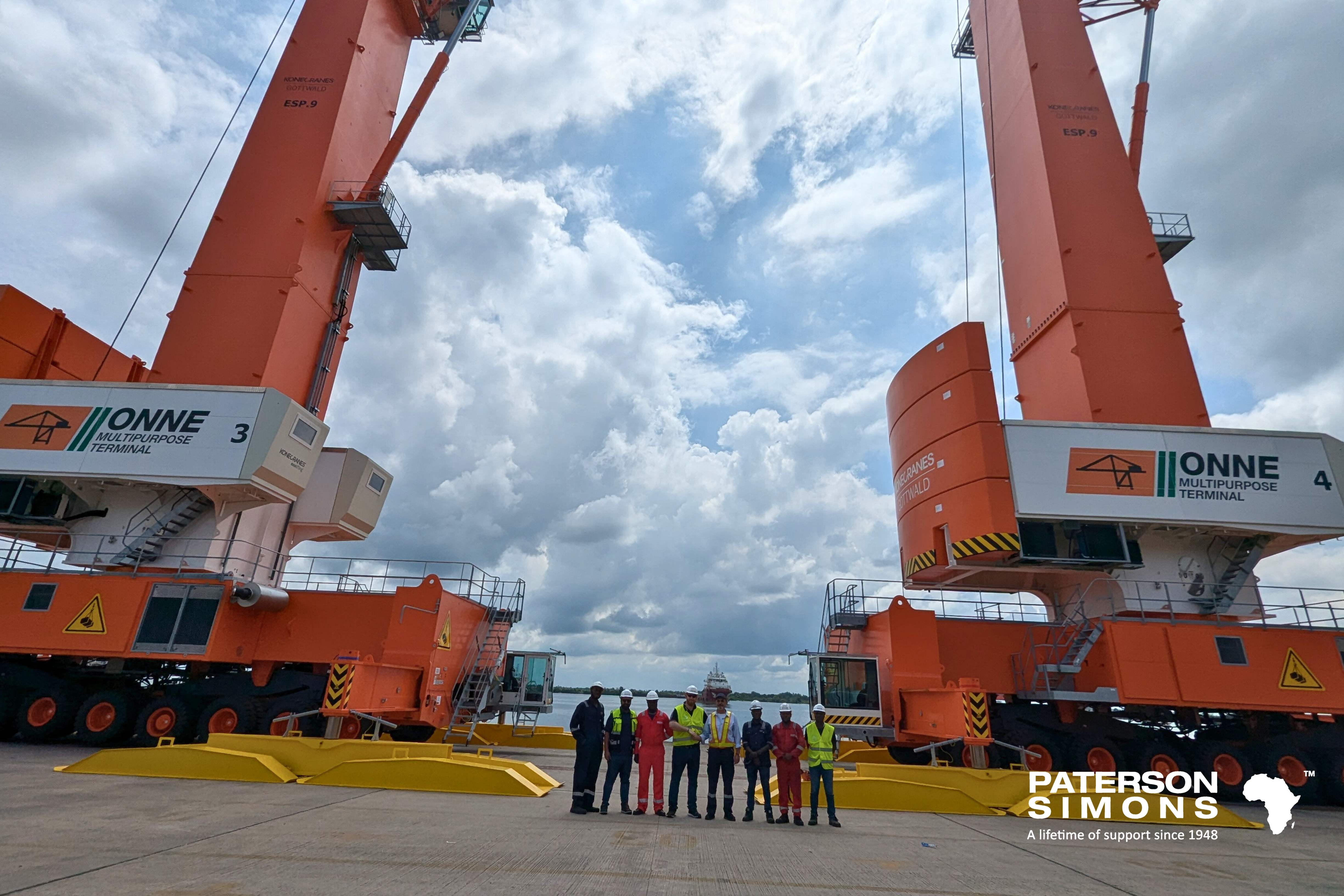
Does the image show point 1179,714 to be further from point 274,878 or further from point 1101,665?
point 274,878

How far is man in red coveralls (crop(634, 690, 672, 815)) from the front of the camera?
8266mm

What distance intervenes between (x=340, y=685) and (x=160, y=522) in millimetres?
6555

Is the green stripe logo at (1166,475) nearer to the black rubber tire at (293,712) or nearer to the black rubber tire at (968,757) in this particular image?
the black rubber tire at (968,757)

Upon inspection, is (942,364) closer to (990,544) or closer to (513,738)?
(990,544)

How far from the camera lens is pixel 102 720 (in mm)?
13117

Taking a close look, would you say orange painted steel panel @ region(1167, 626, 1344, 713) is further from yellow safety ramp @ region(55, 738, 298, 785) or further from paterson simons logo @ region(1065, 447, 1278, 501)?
yellow safety ramp @ region(55, 738, 298, 785)

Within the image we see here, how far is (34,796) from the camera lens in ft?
23.8

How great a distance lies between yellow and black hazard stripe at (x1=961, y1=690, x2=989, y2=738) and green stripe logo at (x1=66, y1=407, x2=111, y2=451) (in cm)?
1746

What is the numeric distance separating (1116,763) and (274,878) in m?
13.5

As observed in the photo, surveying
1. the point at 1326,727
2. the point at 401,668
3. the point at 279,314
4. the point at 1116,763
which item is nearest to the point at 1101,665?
→ the point at 1116,763

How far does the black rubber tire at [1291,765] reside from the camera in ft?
40.2

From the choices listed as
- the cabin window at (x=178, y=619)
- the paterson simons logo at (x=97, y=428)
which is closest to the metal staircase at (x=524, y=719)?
the cabin window at (x=178, y=619)

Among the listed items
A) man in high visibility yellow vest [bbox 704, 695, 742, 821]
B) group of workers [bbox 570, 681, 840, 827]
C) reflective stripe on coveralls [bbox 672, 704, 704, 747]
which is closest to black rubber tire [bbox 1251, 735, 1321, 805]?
group of workers [bbox 570, 681, 840, 827]

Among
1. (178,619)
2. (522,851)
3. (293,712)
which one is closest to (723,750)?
(522,851)
